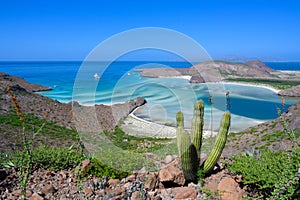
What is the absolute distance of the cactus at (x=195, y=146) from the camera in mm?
4742

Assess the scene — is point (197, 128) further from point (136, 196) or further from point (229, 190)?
point (136, 196)

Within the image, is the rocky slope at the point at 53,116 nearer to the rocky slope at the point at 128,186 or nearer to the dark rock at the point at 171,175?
the rocky slope at the point at 128,186

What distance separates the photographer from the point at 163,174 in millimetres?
4574

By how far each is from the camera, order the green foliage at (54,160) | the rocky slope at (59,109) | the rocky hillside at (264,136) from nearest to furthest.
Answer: the green foliage at (54,160) < the rocky hillside at (264,136) < the rocky slope at (59,109)

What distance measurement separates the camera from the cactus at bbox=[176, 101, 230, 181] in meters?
4.74

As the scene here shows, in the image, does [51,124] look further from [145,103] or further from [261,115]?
[261,115]

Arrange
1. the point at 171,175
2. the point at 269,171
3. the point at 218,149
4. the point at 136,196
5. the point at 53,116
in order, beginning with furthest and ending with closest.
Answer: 1. the point at 53,116
2. the point at 218,149
3. the point at 171,175
4. the point at 136,196
5. the point at 269,171

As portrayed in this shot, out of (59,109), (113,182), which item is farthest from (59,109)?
(113,182)

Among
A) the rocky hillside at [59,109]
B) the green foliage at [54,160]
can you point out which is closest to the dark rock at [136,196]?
the green foliage at [54,160]

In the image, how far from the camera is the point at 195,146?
5.02m

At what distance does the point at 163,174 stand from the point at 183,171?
0.41m

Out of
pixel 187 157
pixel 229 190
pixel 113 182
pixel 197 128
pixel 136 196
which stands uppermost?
pixel 197 128

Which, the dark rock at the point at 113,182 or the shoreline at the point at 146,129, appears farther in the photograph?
the shoreline at the point at 146,129

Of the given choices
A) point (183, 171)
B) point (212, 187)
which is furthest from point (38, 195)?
point (212, 187)
